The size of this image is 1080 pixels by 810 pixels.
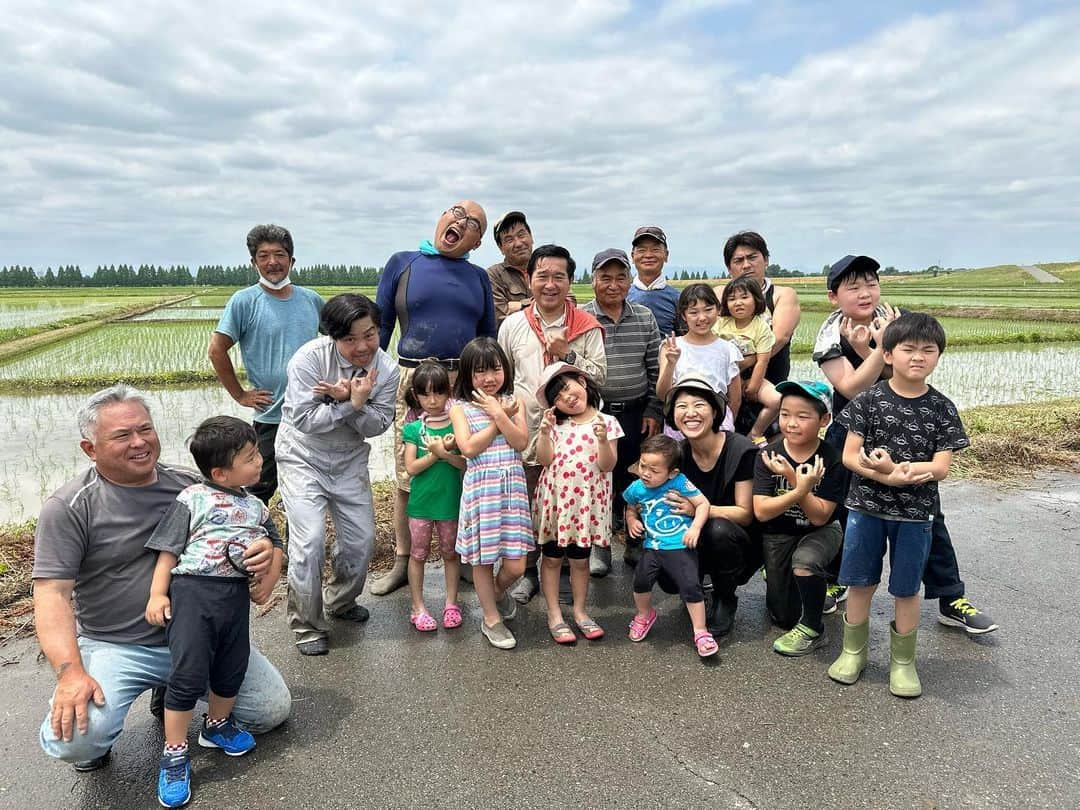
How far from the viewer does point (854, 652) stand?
10.6 feet

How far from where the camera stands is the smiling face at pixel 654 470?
356 centimetres

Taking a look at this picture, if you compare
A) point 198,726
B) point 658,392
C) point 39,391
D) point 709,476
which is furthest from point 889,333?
point 39,391

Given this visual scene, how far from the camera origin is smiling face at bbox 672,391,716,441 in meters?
3.68

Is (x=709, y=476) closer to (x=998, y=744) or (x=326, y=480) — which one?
(x=998, y=744)

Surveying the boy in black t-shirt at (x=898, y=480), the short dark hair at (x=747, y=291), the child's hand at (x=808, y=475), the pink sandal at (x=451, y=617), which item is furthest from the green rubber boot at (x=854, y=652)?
the short dark hair at (x=747, y=291)

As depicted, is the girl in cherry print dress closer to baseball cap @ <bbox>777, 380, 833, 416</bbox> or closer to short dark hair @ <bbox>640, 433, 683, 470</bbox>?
short dark hair @ <bbox>640, 433, 683, 470</bbox>

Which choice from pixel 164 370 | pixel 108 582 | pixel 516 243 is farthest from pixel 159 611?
pixel 164 370

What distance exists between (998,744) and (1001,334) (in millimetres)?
18852

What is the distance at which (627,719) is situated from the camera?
286 centimetres

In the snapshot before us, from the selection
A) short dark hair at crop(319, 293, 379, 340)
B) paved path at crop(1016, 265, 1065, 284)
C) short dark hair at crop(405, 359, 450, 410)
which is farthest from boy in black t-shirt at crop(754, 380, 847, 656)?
paved path at crop(1016, 265, 1065, 284)

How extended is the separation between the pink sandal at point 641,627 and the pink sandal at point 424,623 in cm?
105

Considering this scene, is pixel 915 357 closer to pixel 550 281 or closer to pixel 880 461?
pixel 880 461

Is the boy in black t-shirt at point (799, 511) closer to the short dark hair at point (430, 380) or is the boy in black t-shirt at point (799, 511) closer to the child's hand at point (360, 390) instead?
the short dark hair at point (430, 380)

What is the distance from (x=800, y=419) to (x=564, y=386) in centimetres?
122
